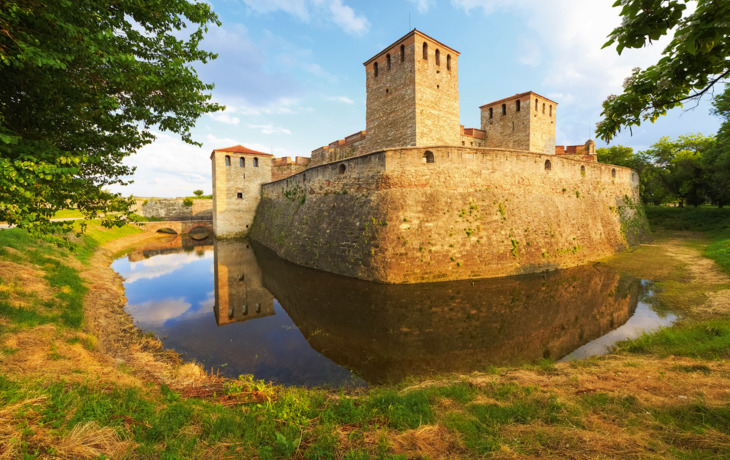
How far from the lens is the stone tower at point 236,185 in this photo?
2830 centimetres

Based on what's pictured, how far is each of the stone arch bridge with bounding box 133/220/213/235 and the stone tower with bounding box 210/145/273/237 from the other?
6.45 metres

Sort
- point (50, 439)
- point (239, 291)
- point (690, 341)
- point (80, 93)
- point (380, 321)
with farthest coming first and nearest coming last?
point (239, 291) < point (380, 321) < point (690, 341) < point (80, 93) < point (50, 439)

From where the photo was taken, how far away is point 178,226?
108 ft

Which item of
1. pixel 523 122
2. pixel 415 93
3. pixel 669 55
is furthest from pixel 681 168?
pixel 669 55

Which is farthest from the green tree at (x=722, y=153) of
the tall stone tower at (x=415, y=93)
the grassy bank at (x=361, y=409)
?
the grassy bank at (x=361, y=409)

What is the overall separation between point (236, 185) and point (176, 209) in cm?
1686

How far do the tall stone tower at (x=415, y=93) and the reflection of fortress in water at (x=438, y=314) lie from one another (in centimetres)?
969

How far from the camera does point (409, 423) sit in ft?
12.0

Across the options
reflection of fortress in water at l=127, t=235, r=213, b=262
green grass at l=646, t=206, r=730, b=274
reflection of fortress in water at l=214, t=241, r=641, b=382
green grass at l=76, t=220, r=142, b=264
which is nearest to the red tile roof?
reflection of fortress in water at l=127, t=235, r=213, b=262

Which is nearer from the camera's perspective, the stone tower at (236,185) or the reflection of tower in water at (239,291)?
the reflection of tower in water at (239,291)

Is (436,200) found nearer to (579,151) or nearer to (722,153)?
(579,151)

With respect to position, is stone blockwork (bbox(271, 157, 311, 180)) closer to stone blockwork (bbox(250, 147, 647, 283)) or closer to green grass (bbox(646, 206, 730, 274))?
stone blockwork (bbox(250, 147, 647, 283))

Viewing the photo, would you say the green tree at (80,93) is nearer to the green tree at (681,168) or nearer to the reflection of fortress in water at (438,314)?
the reflection of fortress in water at (438,314)

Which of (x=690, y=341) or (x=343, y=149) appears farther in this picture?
(x=343, y=149)
